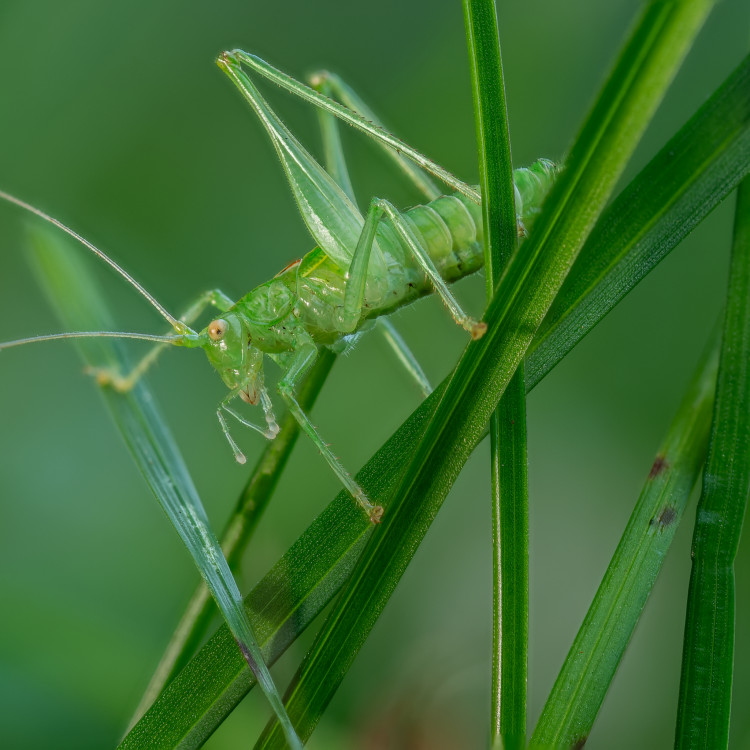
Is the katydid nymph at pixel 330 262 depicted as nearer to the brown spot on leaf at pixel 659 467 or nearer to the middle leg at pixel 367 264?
the middle leg at pixel 367 264

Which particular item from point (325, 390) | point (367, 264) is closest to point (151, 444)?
point (367, 264)

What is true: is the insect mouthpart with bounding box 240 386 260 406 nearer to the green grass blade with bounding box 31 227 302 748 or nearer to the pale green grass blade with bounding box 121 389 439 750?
the green grass blade with bounding box 31 227 302 748

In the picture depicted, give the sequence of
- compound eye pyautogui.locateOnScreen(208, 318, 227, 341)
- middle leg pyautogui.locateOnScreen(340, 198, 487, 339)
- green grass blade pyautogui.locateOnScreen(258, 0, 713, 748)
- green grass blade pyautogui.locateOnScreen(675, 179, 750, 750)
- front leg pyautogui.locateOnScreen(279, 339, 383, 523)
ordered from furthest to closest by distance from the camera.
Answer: compound eye pyautogui.locateOnScreen(208, 318, 227, 341), middle leg pyautogui.locateOnScreen(340, 198, 487, 339), front leg pyautogui.locateOnScreen(279, 339, 383, 523), green grass blade pyautogui.locateOnScreen(675, 179, 750, 750), green grass blade pyautogui.locateOnScreen(258, 0, 713, 748)

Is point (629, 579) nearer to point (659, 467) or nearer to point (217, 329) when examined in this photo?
point (659, 467)

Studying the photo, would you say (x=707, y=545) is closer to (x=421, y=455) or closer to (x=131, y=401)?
(x=421, y=455)

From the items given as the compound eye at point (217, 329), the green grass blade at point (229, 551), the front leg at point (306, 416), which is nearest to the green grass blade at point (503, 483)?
the front leg at point (306, 416)

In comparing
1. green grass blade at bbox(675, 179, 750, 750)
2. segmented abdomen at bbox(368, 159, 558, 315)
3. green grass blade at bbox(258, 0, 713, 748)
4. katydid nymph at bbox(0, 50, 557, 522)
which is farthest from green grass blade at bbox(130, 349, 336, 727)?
segmented abdomen at bbox(368, 159, 558, 315)

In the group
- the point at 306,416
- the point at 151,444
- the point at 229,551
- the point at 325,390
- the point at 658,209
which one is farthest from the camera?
the point at 325,390
